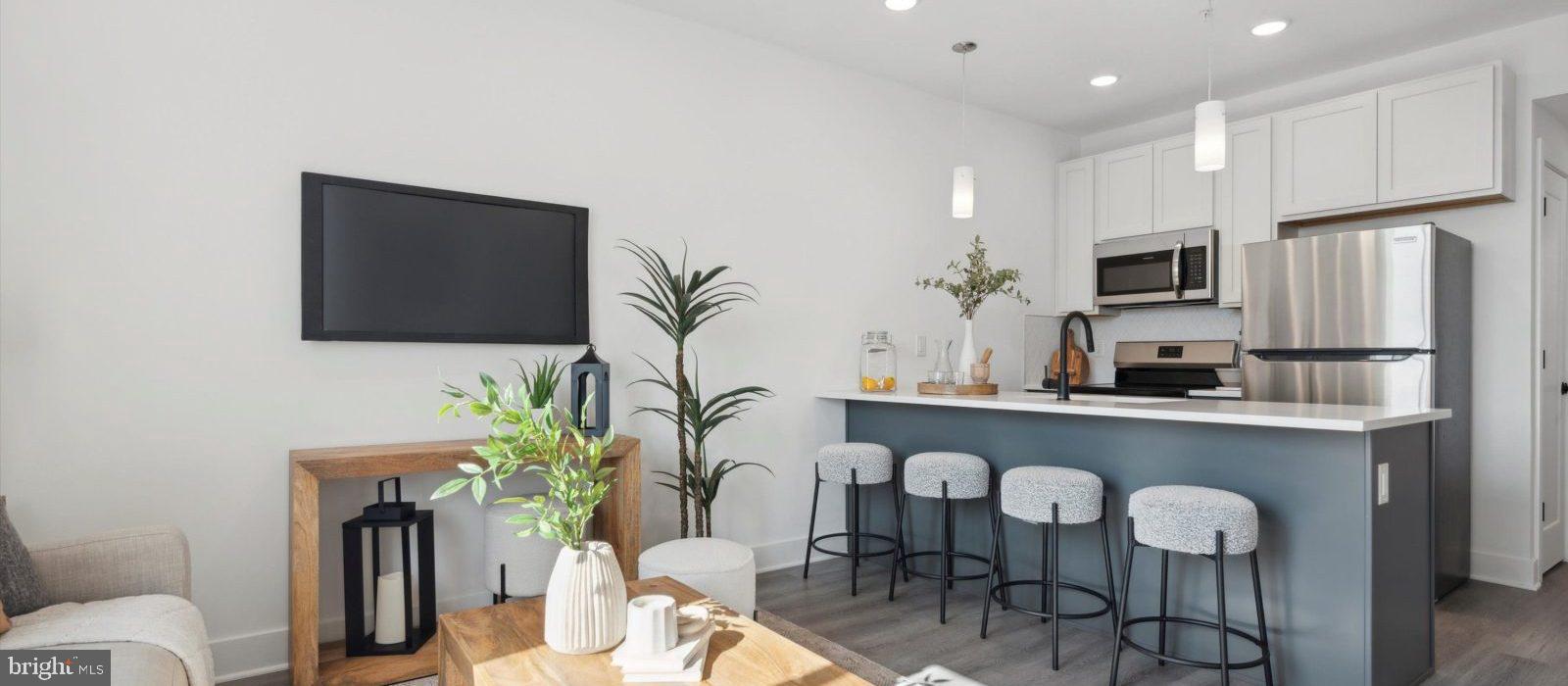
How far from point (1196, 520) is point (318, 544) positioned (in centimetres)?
277

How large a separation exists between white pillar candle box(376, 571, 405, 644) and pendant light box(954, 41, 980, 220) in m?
2.70

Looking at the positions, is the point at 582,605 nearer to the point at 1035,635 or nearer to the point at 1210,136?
the point at 1035,635

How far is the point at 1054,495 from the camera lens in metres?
2.79

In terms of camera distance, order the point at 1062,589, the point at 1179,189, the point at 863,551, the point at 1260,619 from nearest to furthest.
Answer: the point at 1260,619, the point at 1062,589, the point at 863,551, the point at 1179,189

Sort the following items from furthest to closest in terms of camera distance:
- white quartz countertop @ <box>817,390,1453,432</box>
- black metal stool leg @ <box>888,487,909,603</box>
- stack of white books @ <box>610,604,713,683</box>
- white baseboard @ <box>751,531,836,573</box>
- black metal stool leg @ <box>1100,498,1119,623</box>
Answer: white baseboard @ <box>751,531,836,573</box>
black metal stool leg @ <box>888,487,909,603</box>
black metal stool leg @ <box>1100,498,1119,623</box>
white quartz countertop @ <box>817,390,1453,432</box>
stack of white books @ <box>610,604,713,683</box>

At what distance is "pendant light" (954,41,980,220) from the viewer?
3.67 m

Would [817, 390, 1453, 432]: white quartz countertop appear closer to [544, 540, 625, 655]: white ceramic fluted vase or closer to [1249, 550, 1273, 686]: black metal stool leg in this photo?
[1249, 550, 1273, 686]: black metal stool leg

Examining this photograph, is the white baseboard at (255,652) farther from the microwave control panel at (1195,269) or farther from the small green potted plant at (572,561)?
the microwave control panel at (1195,269)

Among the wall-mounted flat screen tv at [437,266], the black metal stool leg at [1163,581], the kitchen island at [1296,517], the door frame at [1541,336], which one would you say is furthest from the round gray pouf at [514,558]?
the door frame at [1541,336]

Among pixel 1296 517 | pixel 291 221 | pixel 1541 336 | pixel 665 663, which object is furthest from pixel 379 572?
pixel 1541 336

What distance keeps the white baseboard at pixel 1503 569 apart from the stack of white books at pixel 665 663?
4181mm

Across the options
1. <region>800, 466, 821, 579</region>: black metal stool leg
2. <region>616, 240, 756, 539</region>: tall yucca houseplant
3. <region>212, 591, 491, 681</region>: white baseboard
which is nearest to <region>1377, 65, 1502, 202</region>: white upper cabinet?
<region>800, 466, 821, 579</region>: black metal stool leg

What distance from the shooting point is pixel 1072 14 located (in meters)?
3.63

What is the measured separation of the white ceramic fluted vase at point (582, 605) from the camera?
5.38ft
